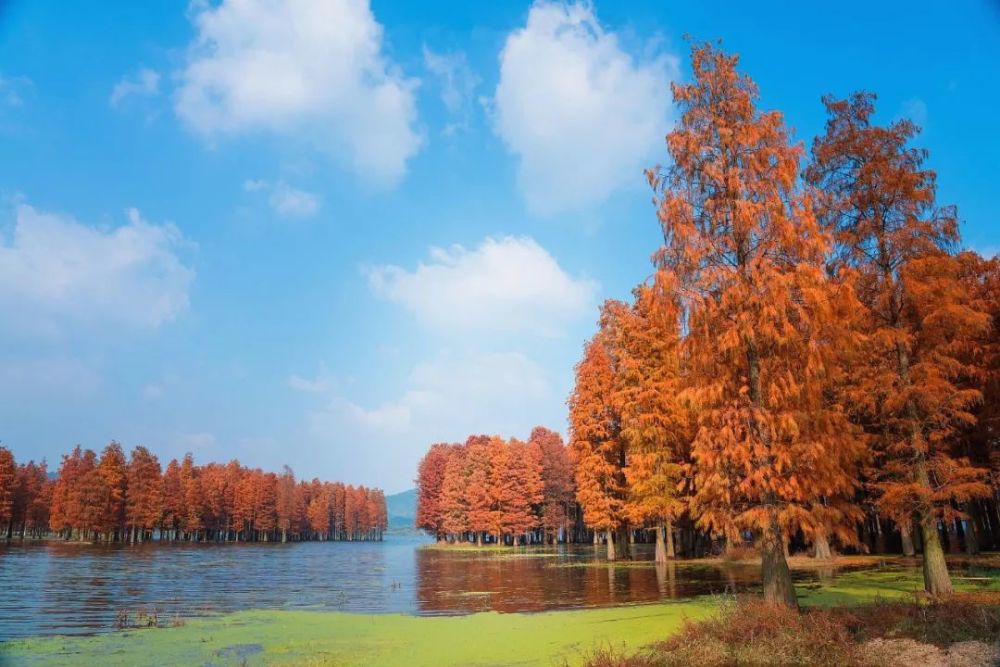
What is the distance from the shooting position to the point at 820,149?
21.8 meters

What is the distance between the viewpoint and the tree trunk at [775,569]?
16.1m

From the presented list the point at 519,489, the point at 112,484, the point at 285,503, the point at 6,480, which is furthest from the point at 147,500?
the point at 519,489

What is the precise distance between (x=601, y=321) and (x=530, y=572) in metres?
19.5

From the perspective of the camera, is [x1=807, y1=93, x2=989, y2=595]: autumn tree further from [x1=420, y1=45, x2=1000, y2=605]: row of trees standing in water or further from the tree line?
the tree line

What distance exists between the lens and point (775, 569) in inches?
645

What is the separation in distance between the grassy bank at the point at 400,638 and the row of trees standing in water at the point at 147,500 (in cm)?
9193

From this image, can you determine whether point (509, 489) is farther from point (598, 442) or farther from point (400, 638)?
point (400, 638)

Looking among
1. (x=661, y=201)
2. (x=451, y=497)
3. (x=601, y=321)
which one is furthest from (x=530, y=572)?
(x=451, y=497)

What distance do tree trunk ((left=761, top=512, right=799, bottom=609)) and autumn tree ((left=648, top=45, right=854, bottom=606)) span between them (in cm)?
3

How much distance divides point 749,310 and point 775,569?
6871 millimetres

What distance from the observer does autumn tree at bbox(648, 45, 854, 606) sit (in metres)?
16.7

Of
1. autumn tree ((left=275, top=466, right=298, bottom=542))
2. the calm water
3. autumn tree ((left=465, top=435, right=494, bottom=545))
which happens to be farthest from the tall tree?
the calm water

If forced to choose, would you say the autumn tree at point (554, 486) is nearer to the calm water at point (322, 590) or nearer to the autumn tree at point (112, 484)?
the calm water at point (322, 590)

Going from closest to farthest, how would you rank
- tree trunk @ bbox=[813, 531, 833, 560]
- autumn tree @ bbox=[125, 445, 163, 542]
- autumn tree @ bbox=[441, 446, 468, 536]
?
tree trunk @ bbox=[813, 531, 833, 560], autumn tree @ bbox=[441, 446, 468, 536], autumn tree @ bbox=[125, 445, 163, 542]
